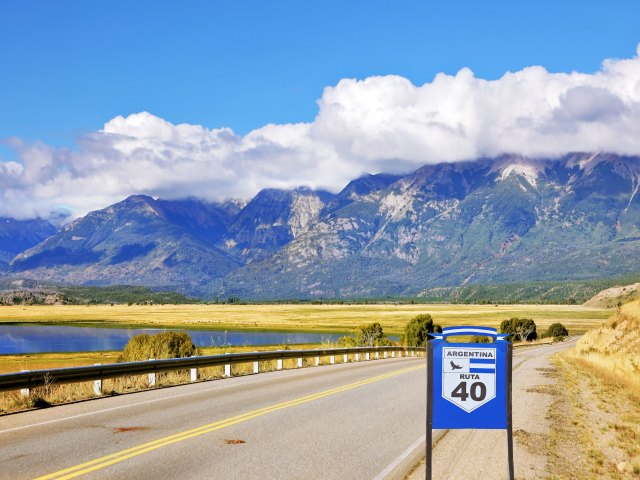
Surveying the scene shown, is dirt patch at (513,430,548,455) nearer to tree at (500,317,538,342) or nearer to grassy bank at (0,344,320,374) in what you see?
grassy bank at (0,344,320,374)

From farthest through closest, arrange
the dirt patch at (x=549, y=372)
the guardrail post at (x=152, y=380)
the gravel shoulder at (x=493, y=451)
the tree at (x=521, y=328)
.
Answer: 1. the tree at (x=521, y=328)
2. the dirt patch at (x=549, y=372)
3. the guardrail post at (x=152, y=380)
4. the gravel shoulder at (x=493, y=451)

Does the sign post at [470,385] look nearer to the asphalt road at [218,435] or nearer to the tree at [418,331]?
the asphalt road at [218,435]

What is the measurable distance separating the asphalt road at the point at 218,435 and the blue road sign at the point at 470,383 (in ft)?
6.42

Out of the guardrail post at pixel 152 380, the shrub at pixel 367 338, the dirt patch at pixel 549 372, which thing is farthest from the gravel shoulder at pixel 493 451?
the shrub at pixel 367 338

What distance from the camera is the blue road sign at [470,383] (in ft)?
29.5

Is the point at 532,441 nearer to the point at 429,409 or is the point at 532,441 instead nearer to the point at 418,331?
the point at 429,409

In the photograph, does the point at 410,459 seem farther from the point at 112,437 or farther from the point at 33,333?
the point at 33,333

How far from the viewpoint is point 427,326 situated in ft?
303

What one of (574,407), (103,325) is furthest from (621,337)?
(103,325)

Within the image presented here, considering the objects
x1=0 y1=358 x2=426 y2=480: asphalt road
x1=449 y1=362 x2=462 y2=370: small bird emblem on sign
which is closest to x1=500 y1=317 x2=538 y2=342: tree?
x1=0 y1=358 x2=426 y2=480: asphalt road

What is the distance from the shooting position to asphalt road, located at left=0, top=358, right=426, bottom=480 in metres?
10.4

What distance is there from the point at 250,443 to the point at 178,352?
31.3m

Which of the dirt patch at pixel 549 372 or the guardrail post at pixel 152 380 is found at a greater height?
the guardrail post at pixel 152 380

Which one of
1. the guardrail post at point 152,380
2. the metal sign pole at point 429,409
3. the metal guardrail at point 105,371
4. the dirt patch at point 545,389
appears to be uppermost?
the metal sign pole at point 429,409
